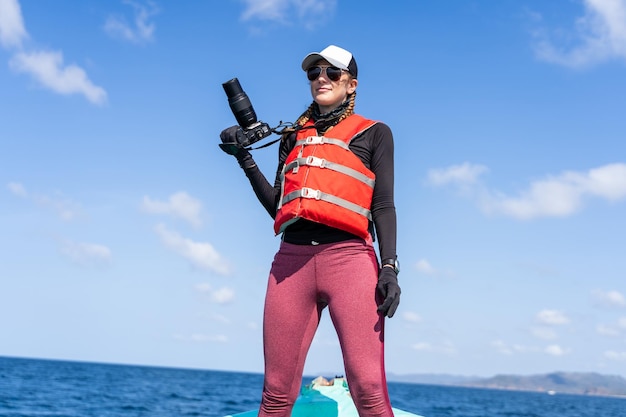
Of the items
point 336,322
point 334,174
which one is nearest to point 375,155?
point 334,174

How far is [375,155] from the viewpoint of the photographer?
11.7 ft

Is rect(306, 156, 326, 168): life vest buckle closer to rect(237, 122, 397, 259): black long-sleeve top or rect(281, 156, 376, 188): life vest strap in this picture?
rect(281, 156, 376, 188): life vest strap

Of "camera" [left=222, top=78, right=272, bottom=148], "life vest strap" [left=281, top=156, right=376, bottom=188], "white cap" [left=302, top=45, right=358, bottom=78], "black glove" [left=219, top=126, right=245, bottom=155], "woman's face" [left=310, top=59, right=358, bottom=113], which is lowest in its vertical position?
"life vest strap" [left=281, top=156, right=376, bottom=188]

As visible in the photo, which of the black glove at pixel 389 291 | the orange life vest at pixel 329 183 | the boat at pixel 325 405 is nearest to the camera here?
the black glove at pixel 389 291

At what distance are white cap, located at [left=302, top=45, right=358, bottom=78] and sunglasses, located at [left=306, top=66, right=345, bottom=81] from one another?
0.03 meters

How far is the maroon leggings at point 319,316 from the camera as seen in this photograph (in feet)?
10.8

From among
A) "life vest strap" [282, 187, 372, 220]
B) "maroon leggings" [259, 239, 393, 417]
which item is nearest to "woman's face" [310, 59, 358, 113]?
"life vest strap" [282, 187, 372, 220]

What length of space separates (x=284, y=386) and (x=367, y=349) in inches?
19.8

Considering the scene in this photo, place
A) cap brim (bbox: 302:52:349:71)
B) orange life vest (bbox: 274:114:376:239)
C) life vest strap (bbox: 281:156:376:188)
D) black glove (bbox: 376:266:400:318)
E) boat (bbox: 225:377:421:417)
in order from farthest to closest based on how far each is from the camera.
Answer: boat (bbox: 225:377:421:417)
cap brim (bbox: 302:52:349:71)
life vest strap (bbox: 281:156:376:188)
orange life vest (bbox: 274:114:376:239)
black glove (bbox: 376:266:400:318)

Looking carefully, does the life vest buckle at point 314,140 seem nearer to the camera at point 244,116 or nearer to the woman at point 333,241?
the woman at point 333,241

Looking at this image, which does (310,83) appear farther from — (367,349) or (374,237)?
(367,349)

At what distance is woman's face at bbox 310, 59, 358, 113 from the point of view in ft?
11.9

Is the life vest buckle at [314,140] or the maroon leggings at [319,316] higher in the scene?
the life vest buckle at [314,140]

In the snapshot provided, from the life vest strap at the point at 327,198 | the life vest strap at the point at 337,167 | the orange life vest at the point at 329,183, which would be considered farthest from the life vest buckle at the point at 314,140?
the life vest strap at the point at 327,198
